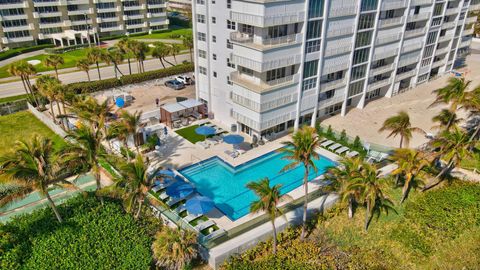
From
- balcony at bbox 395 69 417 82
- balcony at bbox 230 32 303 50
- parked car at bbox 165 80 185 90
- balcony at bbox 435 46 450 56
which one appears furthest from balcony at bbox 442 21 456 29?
parked car at bbox 165 80 185 90

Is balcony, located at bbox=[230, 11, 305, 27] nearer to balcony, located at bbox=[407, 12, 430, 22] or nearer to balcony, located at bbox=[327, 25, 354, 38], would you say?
balcony, located at bbox=[327, 25, 354, 38]

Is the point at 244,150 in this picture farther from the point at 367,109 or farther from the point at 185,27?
the point at 185,27

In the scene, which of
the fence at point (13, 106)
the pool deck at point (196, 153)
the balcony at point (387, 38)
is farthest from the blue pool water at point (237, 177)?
the fence at point (13, 106)

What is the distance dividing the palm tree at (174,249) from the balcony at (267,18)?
23.1 metres

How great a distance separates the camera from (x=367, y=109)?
56938mm

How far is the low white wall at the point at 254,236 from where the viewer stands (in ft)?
95.0

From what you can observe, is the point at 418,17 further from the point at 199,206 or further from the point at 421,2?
the point at 199,206

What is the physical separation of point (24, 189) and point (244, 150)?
24.8 metres

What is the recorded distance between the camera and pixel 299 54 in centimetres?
4281

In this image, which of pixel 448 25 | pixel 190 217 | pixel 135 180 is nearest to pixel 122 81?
pixel 190 217

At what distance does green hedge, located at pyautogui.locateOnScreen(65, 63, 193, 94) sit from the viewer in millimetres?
61625

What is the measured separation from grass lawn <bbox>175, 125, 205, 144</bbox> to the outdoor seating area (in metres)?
9.38

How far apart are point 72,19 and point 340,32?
8417 cm

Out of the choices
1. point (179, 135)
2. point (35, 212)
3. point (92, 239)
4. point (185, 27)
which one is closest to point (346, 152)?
point (179, 135)
